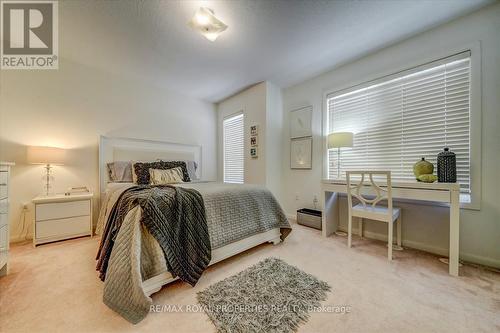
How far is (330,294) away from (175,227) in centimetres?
125

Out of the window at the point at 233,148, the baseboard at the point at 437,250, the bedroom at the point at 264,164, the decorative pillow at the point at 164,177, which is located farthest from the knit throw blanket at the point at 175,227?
the window at the point at 233,148

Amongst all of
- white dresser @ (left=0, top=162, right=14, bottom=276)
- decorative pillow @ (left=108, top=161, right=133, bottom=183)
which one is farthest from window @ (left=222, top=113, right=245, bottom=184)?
white dresser @ (left=0, top=162, right=14, bottom=276)

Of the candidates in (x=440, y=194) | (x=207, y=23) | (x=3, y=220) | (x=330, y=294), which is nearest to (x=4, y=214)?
(x=3, y=220)

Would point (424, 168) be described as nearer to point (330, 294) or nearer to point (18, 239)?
point (330, 294)

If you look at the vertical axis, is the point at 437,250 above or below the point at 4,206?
below

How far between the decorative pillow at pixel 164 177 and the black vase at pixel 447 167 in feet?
10.3

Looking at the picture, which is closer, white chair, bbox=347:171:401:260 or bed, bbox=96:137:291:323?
bed, bbox=96:137:291:323

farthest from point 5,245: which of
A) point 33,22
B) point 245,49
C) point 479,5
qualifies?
point 479,5

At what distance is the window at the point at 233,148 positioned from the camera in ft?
12.7

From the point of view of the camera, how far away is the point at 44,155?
7.29ft

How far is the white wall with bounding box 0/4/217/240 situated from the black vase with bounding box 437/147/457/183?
3524 mm

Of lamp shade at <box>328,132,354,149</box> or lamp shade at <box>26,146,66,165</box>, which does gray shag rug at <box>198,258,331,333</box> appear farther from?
lamp shade at <box>26,146,66,165</box>

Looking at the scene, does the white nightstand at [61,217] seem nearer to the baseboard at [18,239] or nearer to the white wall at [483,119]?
the baseboard at [18,239]

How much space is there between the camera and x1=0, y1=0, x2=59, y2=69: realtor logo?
1.79 meters
